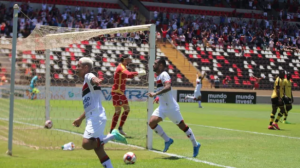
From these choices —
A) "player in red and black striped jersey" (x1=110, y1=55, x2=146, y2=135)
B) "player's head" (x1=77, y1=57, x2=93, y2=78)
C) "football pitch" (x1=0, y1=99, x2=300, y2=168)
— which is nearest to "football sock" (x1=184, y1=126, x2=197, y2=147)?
"football pitch" (x1=0, y1=99, x2=300, y2=168)

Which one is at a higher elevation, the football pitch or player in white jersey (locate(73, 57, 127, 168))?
player in white jersey (locate(73, 57, 127, 168))

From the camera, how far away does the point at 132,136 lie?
48.5ft

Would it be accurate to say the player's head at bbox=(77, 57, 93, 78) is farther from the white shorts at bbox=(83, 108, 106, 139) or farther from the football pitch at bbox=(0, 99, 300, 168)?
the football pitch at bbox=(0, 99, 300, 168)

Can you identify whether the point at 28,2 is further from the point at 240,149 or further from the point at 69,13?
the point at 240,149

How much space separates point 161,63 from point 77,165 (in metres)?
3.12

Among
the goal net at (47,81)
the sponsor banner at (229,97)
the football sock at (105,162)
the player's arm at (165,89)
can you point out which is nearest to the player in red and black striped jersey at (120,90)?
the goal net at (47,81)

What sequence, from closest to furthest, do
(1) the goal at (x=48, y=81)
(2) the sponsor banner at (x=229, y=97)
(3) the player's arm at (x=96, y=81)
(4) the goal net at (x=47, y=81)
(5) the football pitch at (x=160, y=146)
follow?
(3) the player's arm at (x=96, y=81) → (5) the football pitch at (x=160, y=146) → (1) the goal at (x=48, y=81) → (4) the goal net at (x=47, y=81) → (2) the sponsor banner at (x=229, y=97)

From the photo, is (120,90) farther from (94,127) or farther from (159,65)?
(94,127)

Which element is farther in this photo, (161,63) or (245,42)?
(245,42)

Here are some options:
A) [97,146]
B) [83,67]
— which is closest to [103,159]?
[97,146]

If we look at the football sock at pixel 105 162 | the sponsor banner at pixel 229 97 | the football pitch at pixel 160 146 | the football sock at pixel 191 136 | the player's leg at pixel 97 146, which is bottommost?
the sponsor banner at pixel 229 97

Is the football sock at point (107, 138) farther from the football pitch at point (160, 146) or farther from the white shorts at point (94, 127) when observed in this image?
the football pitch at point (160, 146)

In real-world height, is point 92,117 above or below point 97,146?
above

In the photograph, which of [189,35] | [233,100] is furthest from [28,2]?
[233,100]
